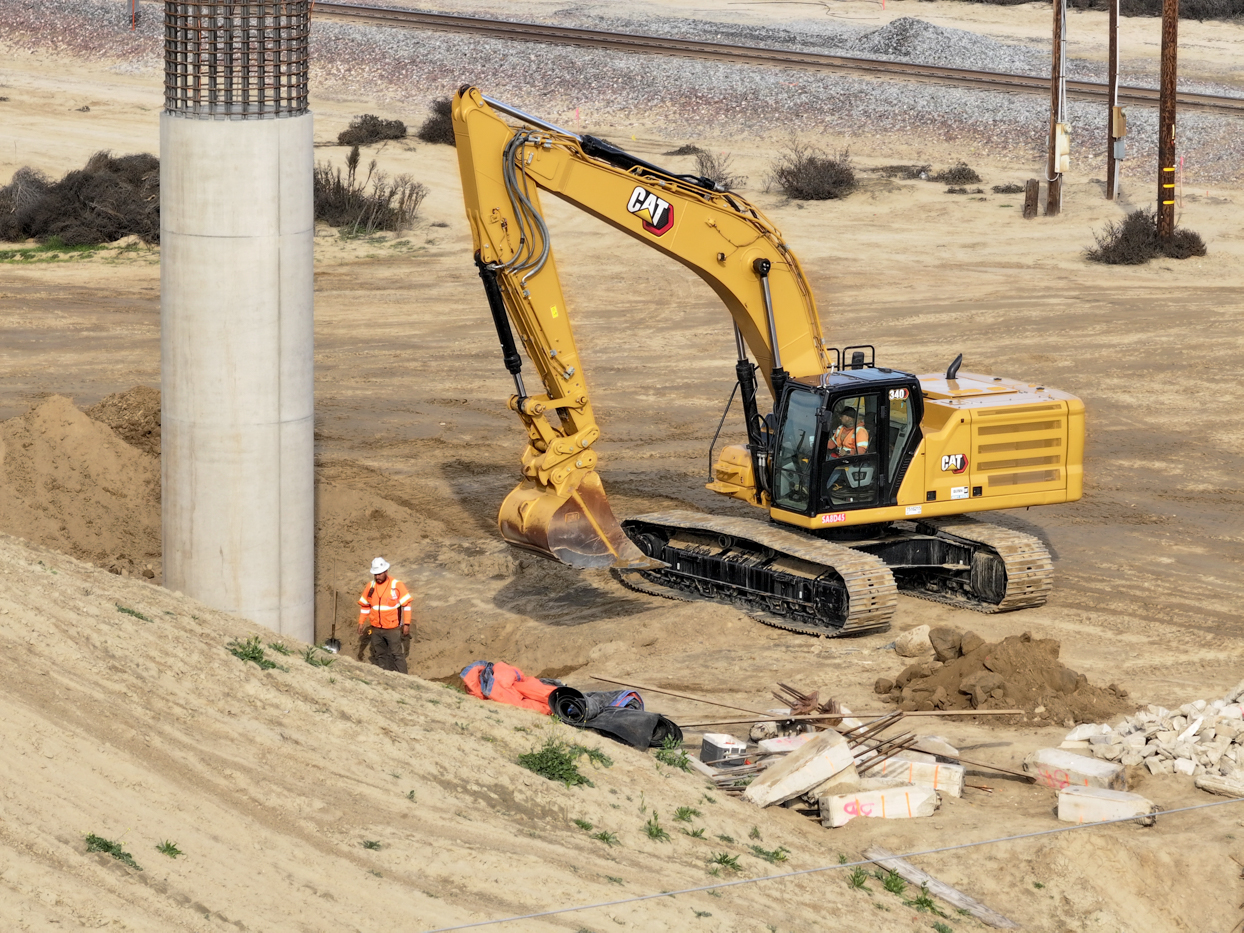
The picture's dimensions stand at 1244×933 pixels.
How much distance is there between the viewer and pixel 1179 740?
13836mm

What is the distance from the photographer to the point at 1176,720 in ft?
46.2

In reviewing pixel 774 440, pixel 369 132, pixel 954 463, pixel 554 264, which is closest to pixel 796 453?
pixel 774 440

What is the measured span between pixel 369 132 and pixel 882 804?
3378cm

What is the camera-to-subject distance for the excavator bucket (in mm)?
17062

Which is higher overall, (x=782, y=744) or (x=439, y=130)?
(x=439, y=130)

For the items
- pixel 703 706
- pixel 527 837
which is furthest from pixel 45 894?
pixel 703 706

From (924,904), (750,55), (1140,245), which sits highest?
(750,55)

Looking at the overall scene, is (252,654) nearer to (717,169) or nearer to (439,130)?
(717,169)

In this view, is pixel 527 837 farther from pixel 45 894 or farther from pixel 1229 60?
pixel 1229 60

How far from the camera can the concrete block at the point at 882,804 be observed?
12641mm

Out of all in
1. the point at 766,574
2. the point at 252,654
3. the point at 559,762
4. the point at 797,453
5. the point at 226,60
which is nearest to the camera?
the point at 559,762

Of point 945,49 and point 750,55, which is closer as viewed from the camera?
point 750,55

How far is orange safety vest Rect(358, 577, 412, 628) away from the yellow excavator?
1.34m

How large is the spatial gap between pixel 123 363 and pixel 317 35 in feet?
92.0
